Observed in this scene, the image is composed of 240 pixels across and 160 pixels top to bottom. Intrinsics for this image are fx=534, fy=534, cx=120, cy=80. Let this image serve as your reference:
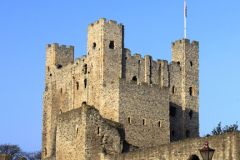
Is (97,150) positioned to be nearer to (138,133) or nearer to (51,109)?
(138,133)

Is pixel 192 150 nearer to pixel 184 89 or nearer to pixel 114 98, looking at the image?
pixel 114 98

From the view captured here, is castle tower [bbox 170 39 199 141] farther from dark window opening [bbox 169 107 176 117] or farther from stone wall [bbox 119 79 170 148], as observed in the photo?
stone wall [bbox 119 79 170 148]

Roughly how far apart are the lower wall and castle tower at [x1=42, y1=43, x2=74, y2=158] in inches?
976

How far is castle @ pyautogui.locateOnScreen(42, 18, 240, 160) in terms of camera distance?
3781 centimetres

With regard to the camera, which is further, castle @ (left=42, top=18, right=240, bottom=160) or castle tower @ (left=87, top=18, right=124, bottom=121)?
castle tower @ (left=87, top=18, right=124, bottom=121)

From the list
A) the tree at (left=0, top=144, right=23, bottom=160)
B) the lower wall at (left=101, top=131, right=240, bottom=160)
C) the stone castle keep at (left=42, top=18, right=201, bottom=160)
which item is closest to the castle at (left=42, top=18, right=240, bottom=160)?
the stone castle keep at (left=42, top=18, right=201, bottom=160)

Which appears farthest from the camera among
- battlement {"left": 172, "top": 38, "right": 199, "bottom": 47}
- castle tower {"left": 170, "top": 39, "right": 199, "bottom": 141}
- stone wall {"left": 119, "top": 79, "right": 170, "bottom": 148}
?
battlement {"left": 172, "top": 38, "right": 199, "bottom": 47}

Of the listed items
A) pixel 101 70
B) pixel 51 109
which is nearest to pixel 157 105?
pixel 101 70

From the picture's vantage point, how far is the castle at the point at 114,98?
124 ft

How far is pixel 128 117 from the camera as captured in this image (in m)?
46.7

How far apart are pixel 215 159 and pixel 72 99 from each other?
30.6 metres

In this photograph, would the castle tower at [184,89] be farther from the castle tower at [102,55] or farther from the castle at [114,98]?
the castle tower at [102,55]

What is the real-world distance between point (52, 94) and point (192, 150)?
108ft

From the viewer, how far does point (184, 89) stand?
190ft
